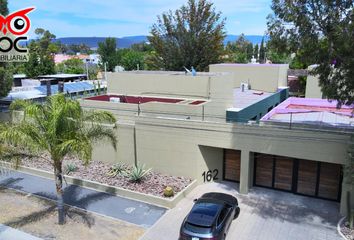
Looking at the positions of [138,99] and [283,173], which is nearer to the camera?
[283,173]

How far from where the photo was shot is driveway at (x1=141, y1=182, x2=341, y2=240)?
1226cm

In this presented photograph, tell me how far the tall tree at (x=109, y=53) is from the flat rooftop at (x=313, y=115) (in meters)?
54.9

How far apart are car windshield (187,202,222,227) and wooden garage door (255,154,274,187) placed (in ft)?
18.2

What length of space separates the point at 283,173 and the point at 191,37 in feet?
75.9

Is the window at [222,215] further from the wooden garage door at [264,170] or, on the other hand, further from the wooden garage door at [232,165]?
the wooden garage door at [232,165]

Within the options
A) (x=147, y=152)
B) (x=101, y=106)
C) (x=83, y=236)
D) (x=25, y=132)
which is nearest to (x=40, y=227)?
(x=83, y=236)

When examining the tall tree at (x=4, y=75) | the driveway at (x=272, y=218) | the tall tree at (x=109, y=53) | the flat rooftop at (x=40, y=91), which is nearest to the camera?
the driveway at (x=272, y=218)

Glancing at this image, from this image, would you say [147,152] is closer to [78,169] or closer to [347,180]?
[78,169]

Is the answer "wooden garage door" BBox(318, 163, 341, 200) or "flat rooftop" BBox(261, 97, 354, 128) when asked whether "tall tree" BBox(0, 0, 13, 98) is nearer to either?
"flat rooftop" BBox(261, 97, 354, 128)

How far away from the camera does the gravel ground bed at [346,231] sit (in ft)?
39.3

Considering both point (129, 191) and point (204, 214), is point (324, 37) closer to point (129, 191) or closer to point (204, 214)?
point (204, 214)

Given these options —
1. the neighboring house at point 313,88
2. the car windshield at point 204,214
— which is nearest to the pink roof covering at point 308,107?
the neighboring house at point 313,88

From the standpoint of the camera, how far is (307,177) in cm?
1582

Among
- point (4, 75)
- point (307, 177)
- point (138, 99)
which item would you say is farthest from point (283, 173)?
point (4, 75)
